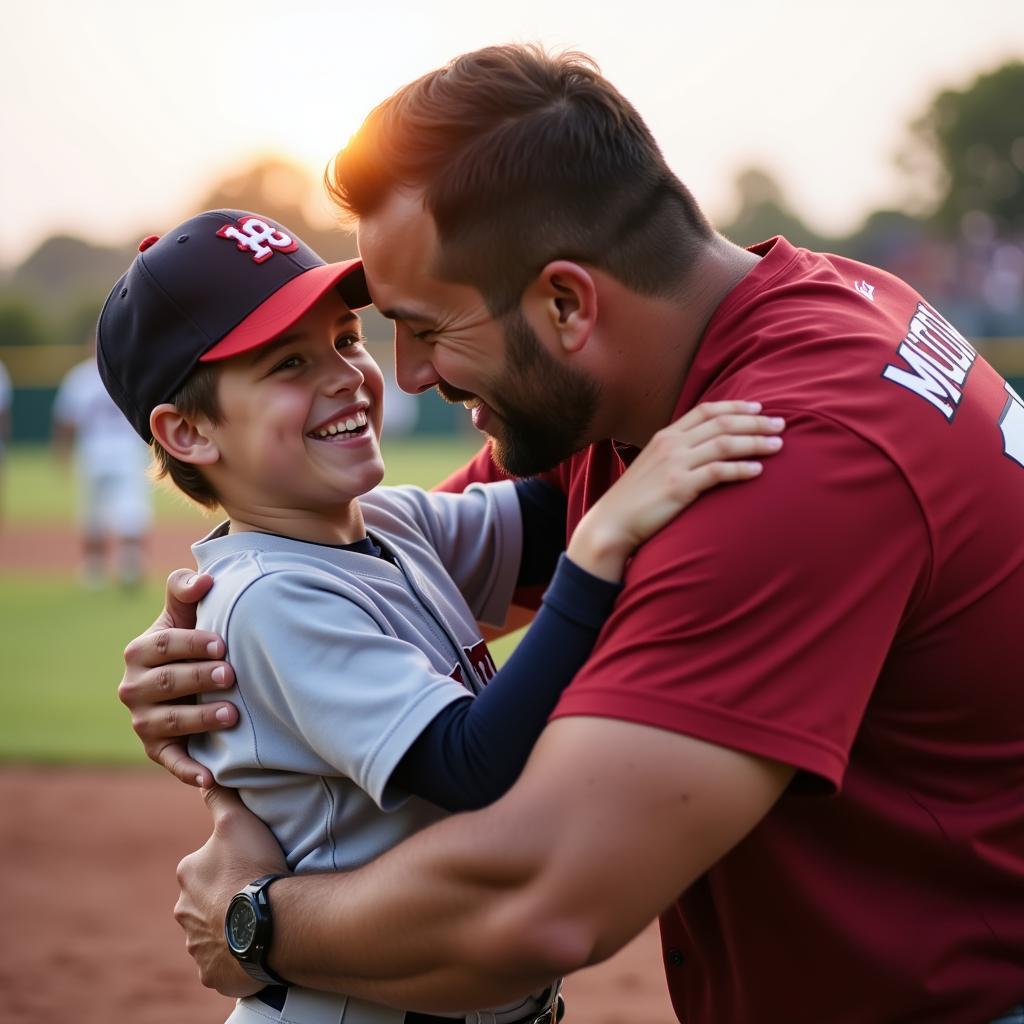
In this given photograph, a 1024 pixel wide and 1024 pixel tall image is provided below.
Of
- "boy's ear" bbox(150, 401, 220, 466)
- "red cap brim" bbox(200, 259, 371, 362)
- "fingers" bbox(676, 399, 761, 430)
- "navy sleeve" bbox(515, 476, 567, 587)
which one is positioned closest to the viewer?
"fingers" bbox(676, 399, 761, 430)

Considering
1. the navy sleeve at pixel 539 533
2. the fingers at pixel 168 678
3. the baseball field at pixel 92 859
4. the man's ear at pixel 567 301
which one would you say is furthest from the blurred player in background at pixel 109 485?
the man's ear at pixel 567 301

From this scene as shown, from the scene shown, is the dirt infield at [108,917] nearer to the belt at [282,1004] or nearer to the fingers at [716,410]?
the belt at [282,1004]

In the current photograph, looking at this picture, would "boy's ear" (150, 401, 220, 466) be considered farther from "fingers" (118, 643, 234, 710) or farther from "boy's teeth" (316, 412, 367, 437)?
"fingers" (118, 643, 234, 710)

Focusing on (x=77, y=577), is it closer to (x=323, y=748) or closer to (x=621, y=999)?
(x=621, y=999)

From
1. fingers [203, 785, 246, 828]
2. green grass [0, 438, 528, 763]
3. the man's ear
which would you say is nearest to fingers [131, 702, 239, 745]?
fingers [203, 785, 246, 828]

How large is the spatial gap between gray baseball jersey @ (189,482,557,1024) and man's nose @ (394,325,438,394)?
0.35m

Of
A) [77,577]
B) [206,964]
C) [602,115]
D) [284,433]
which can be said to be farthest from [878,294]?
[77,577]

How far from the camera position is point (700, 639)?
172cm

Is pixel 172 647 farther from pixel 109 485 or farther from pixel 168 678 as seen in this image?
pixel 109 485

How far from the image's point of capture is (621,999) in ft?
16.8

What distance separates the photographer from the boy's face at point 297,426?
2.41 m

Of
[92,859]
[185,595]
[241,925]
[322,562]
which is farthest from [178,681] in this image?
[92,859]

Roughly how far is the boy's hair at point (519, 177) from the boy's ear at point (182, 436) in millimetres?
554

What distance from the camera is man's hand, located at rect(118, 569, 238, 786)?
2.29 metres
